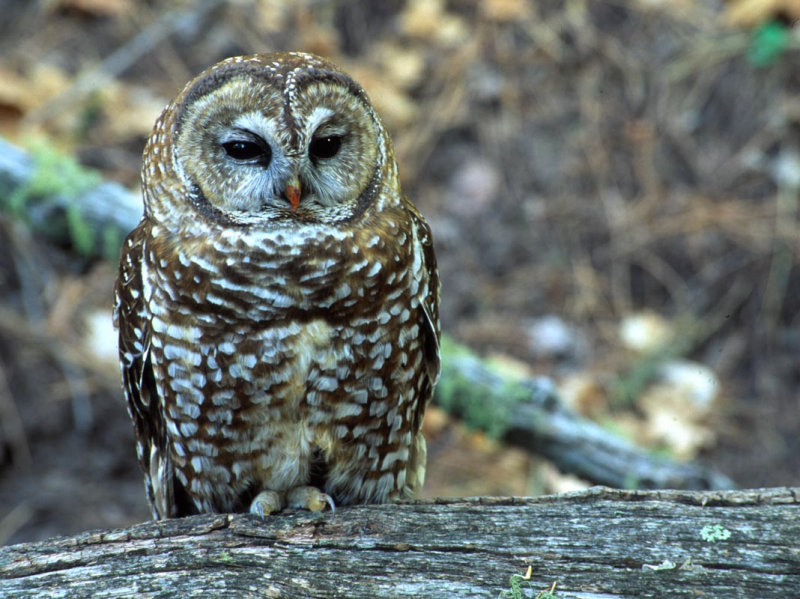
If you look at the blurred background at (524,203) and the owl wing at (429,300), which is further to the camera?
the blurred background at (524,203)

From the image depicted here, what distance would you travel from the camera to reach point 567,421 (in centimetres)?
370

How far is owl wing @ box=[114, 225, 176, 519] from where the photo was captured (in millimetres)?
2621

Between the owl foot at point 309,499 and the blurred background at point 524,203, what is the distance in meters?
1.63

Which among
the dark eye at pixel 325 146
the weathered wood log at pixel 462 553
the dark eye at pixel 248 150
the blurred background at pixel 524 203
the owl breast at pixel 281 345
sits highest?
the blurred background at pixel 524 203

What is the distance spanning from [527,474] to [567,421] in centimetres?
98

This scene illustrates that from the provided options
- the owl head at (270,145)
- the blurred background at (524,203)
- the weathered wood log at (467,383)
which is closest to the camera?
the owl head at (270,145)

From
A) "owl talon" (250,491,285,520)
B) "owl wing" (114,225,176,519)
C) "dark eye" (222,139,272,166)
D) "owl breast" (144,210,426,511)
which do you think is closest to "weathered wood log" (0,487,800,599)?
"owl talon" (250,491,285,520)

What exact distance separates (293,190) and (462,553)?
1.03 meters

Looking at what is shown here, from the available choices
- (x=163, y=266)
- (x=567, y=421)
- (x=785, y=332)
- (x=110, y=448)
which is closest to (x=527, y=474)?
(x=567, y=421)

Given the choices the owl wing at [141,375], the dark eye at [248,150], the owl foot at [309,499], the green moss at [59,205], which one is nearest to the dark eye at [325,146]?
the dark eye at [248,150]

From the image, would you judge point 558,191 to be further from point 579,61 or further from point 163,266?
point 163,266

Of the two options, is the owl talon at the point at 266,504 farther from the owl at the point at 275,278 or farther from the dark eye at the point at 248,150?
the dark eye at the point at 248,150

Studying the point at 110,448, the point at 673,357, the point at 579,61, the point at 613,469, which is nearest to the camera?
the point at 613,469

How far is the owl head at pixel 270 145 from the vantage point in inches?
91.2
